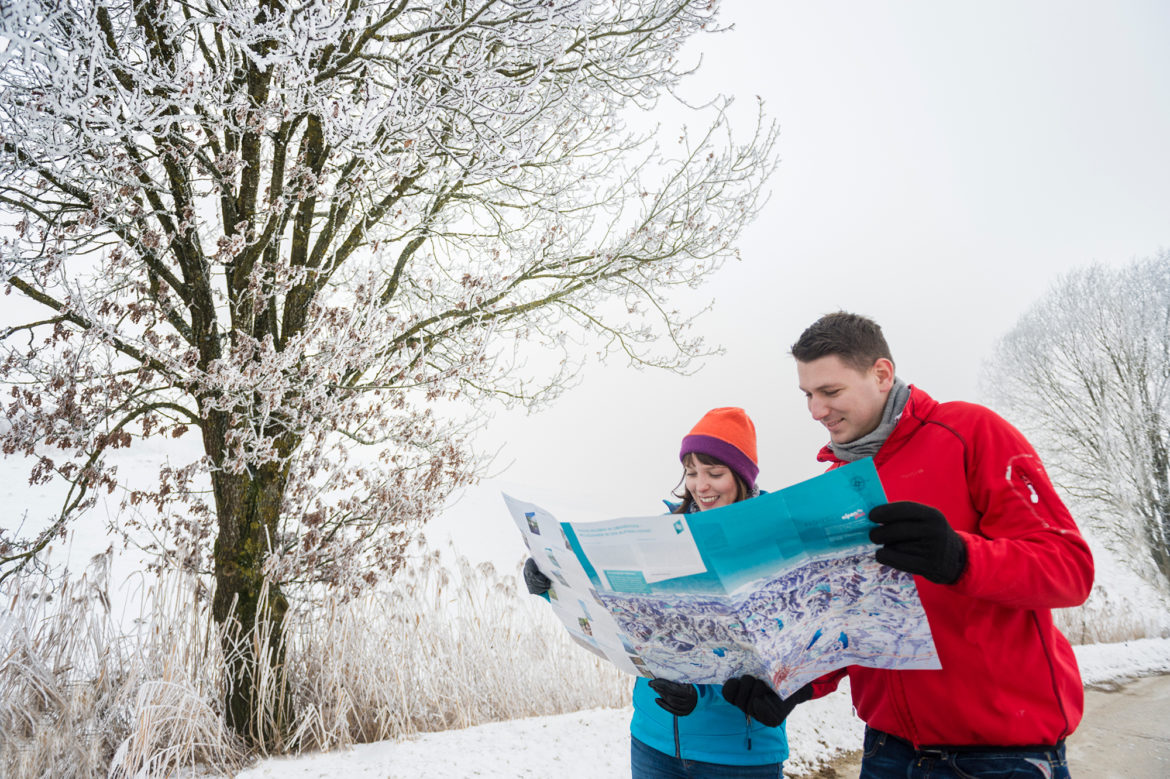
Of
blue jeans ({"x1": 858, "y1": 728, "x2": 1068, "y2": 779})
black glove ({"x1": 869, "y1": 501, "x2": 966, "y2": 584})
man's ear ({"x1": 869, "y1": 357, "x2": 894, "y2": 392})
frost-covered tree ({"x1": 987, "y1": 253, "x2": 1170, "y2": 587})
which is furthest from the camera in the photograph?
frost-covered tree ({"x1": 987, "y1": 253, "x2": 1170, "y2": 587})

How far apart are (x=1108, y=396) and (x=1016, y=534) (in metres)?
12.5

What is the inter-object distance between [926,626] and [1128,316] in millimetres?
12799

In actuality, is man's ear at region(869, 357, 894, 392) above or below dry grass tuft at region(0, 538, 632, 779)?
above

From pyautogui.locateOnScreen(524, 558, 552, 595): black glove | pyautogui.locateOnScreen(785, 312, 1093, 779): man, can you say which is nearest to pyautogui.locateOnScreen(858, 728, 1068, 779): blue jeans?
pyautogui.locateOnScreen(785, 312, 1093, 779): man

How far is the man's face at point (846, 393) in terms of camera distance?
1407 millimetres

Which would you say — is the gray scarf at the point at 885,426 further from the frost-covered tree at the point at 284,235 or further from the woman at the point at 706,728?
the frost-covered tree at the point at 284,235

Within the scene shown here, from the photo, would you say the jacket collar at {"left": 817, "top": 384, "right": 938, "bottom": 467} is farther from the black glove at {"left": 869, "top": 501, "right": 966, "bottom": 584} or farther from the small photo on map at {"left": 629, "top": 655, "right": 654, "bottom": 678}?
the small photo on map at {"left": 629, "top": 655, "right": 654, "bottom": 678}

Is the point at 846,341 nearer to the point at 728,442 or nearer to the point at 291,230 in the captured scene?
the point at 728,442

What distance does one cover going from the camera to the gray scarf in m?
1.41

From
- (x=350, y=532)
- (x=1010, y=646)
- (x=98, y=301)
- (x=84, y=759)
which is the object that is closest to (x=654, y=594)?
(x=1010, y=646)

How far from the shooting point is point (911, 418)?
4.56 feet

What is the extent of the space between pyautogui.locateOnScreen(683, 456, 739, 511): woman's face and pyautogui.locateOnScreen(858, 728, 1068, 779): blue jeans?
0.70 m

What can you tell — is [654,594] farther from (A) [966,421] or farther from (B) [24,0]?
(B) [24,0]

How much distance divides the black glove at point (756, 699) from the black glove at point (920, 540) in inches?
17.7
